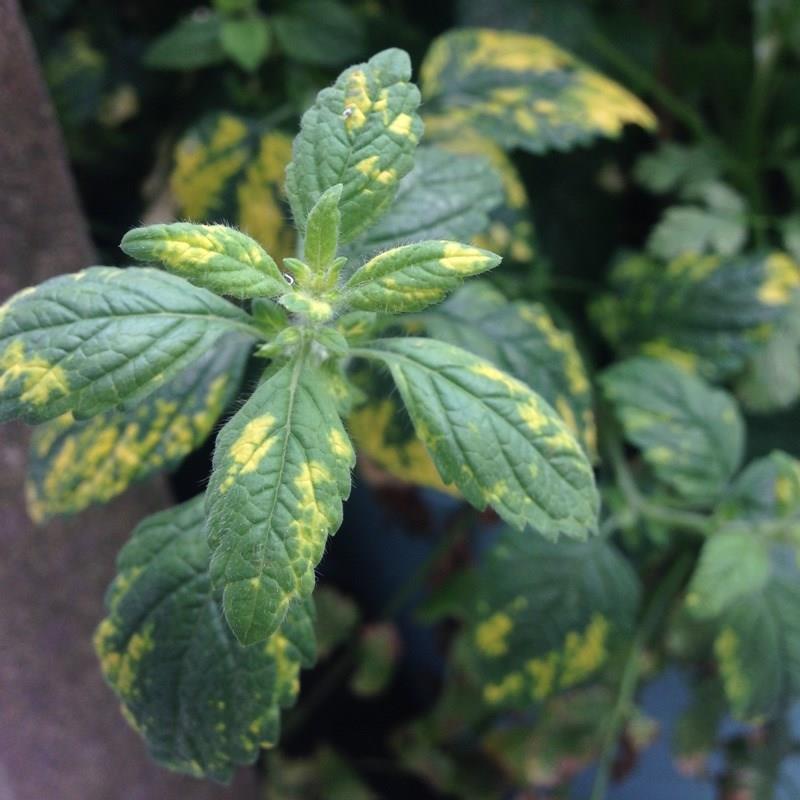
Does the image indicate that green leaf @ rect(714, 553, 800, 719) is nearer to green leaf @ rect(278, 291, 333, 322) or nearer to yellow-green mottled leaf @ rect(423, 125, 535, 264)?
yellow-green mottled leaf @ rect(423, 125, 535, 264)

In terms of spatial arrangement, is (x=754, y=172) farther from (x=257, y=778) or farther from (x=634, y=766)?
(x=257, y=778)

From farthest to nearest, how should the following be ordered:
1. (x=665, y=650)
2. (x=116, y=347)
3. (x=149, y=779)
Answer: (x=665, y=650) < (x=149, y=779) < (x=116, y=347)

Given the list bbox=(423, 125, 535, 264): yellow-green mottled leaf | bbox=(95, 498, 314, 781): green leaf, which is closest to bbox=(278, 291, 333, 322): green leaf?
bbox=(95, 498, 314, 781): green leaf

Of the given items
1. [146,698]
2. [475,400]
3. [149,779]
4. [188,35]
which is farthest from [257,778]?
[188,35]

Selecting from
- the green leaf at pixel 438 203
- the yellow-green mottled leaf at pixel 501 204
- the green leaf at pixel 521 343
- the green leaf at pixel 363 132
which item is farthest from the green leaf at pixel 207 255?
the yellow-green mottled leaf at pixel 501 204

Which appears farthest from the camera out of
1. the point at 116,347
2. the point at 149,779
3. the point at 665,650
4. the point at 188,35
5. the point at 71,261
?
the point at 665,650

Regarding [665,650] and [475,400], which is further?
[665,650]

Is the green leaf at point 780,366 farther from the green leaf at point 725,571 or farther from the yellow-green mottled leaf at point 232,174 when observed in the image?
the yellow-green mottled leaf at point 232,174
